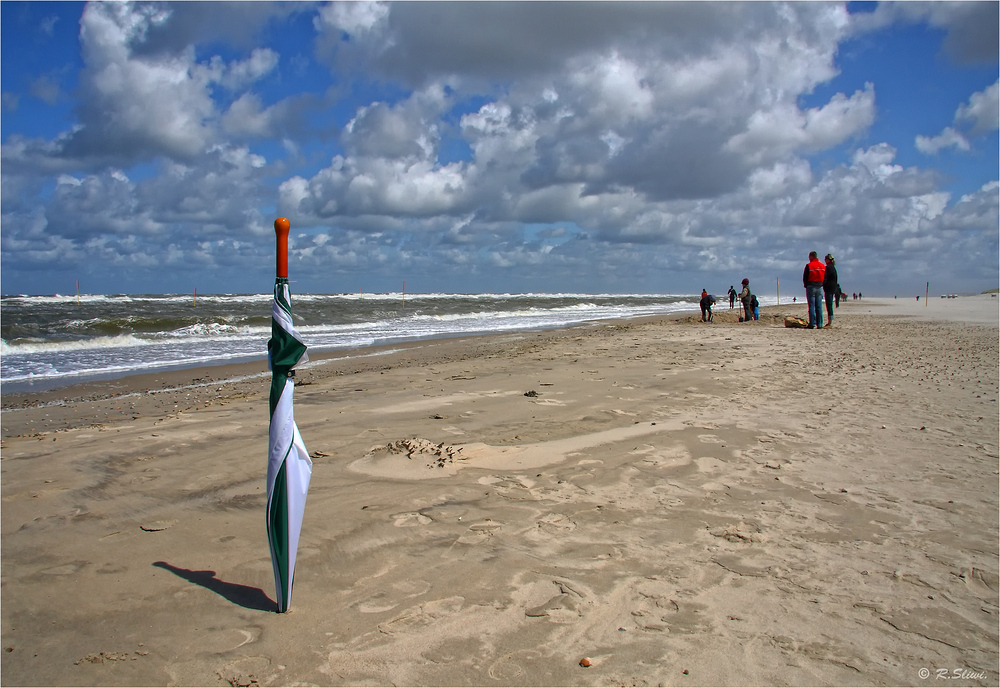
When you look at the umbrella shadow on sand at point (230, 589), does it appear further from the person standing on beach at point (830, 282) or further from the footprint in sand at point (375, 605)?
the person standing on beach at point (830, 282)

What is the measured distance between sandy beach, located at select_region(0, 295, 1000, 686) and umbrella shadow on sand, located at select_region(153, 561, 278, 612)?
1 cm

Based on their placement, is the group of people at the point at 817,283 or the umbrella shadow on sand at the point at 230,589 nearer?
the umbrella shadow on sand at the point at 230,589

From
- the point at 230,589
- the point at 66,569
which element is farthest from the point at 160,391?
the point at 230,589

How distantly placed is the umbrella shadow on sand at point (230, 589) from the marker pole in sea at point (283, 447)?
165 millimetres

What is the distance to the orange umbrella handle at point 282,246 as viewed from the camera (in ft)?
8.92

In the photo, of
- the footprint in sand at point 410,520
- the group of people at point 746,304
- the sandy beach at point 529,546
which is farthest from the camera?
the group of people at point 746,304

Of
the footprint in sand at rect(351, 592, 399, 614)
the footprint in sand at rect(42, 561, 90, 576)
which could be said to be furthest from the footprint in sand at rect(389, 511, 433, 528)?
the footprint in sand at rect(42, 561, 90, 576)

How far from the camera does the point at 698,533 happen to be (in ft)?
11.6

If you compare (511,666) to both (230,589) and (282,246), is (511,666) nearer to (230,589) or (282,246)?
(230,589)

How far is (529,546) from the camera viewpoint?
3414mm

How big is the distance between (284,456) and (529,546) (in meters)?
1.50

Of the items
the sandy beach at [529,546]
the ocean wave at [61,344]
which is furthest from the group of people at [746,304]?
the ocean wave at [61,344]

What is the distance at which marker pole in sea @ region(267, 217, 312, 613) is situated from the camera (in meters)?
2.67

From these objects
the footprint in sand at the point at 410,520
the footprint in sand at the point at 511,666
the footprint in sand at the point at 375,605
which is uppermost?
the footprint in sand at the point at 410,520
